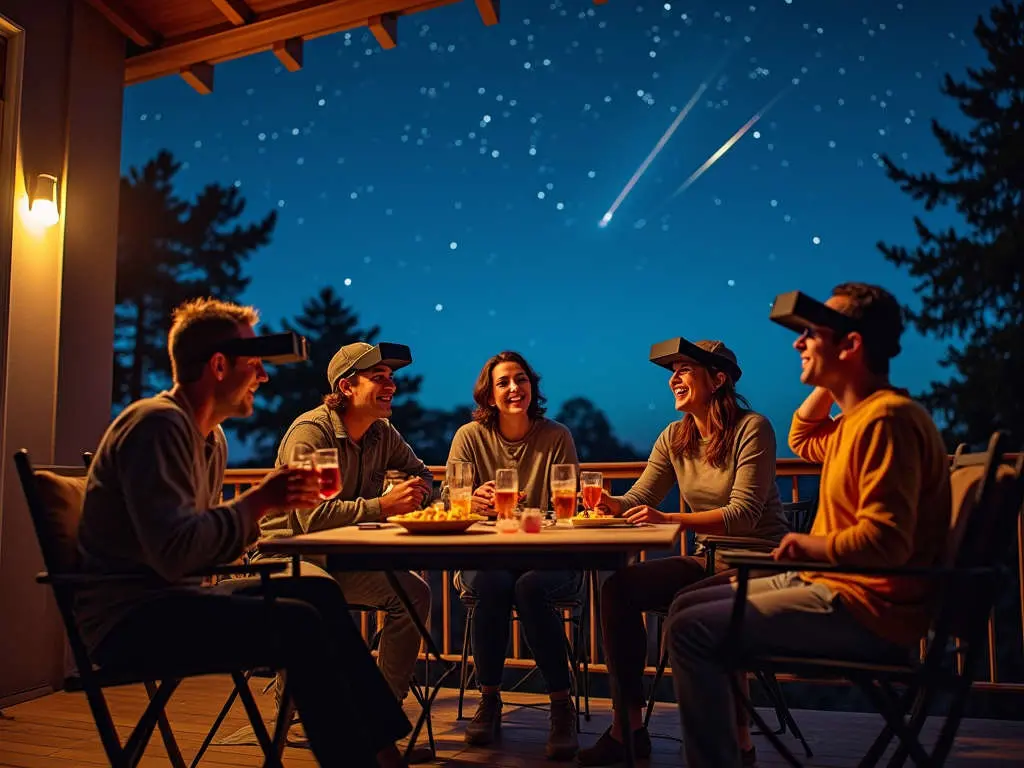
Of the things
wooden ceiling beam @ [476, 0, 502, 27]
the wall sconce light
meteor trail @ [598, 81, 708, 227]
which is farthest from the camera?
meteor trail @ [598, 81, 708, 227]

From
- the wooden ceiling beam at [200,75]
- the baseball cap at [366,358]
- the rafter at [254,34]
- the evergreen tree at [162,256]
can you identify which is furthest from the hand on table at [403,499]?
the evergreen tree at [162,256]

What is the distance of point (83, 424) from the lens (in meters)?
4.44

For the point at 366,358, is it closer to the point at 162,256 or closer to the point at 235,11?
the point at 235,11

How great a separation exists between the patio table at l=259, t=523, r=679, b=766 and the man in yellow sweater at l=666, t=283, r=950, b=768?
0.23m

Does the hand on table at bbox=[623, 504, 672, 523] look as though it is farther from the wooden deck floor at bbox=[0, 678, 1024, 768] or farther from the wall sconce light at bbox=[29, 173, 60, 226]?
the wall sconce light at bbox=[29, 173, 60, 226]

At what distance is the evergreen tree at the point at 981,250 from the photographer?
16.5 m

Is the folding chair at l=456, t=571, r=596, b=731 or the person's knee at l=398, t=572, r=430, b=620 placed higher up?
the person's knee at l=398, t=572, r=430, b=620

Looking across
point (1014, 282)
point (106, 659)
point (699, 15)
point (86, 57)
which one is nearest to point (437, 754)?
point (106, 659)

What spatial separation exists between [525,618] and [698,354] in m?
1.18

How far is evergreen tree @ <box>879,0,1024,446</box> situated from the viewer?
16.5m

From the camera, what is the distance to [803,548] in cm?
208

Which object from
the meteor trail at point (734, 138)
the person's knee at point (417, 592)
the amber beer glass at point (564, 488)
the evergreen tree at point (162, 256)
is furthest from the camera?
the meteor trail at point (734, 138)

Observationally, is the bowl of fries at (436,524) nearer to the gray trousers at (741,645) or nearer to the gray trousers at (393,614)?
the gray trousers at (741,645)

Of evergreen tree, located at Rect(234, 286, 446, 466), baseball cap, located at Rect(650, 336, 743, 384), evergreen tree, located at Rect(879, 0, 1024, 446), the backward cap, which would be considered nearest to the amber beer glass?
baseball cap, located at Rect(650, 336, 743, 384)
